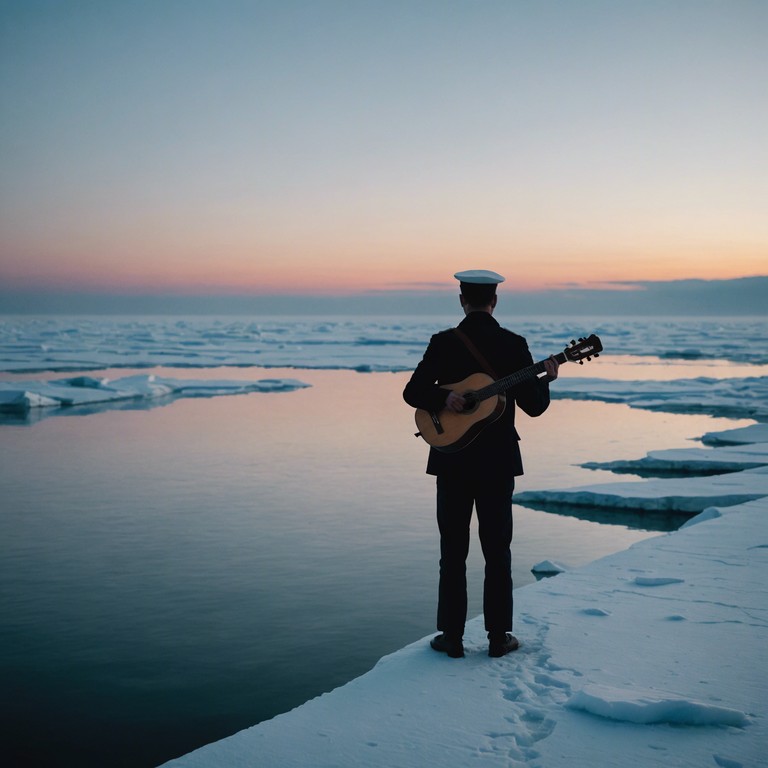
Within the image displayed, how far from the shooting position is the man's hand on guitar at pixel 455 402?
317 cm

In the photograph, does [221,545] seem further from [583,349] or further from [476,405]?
[583,349]

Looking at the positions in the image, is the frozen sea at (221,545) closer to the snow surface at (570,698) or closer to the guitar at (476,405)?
the snow surface at (570,698)

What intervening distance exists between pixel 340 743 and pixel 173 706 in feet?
5.82

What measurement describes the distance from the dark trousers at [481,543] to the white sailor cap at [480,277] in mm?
783

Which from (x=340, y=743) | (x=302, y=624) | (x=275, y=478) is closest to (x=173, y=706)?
(x=302, y=624)

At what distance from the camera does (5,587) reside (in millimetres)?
5633

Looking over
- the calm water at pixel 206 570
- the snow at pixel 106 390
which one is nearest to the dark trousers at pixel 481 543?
the calm water at pixel 206 570

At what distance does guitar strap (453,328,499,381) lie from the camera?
127 inches

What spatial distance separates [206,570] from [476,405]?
142 inches

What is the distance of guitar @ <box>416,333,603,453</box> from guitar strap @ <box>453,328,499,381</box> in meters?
0.03

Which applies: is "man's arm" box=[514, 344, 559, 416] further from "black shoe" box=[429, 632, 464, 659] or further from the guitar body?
"black shoe" box=[429, 632, 464, 659]

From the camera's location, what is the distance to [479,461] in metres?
3.18

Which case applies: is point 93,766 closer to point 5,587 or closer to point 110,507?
point 5,587

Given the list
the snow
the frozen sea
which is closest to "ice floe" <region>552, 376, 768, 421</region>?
the frozen sea
